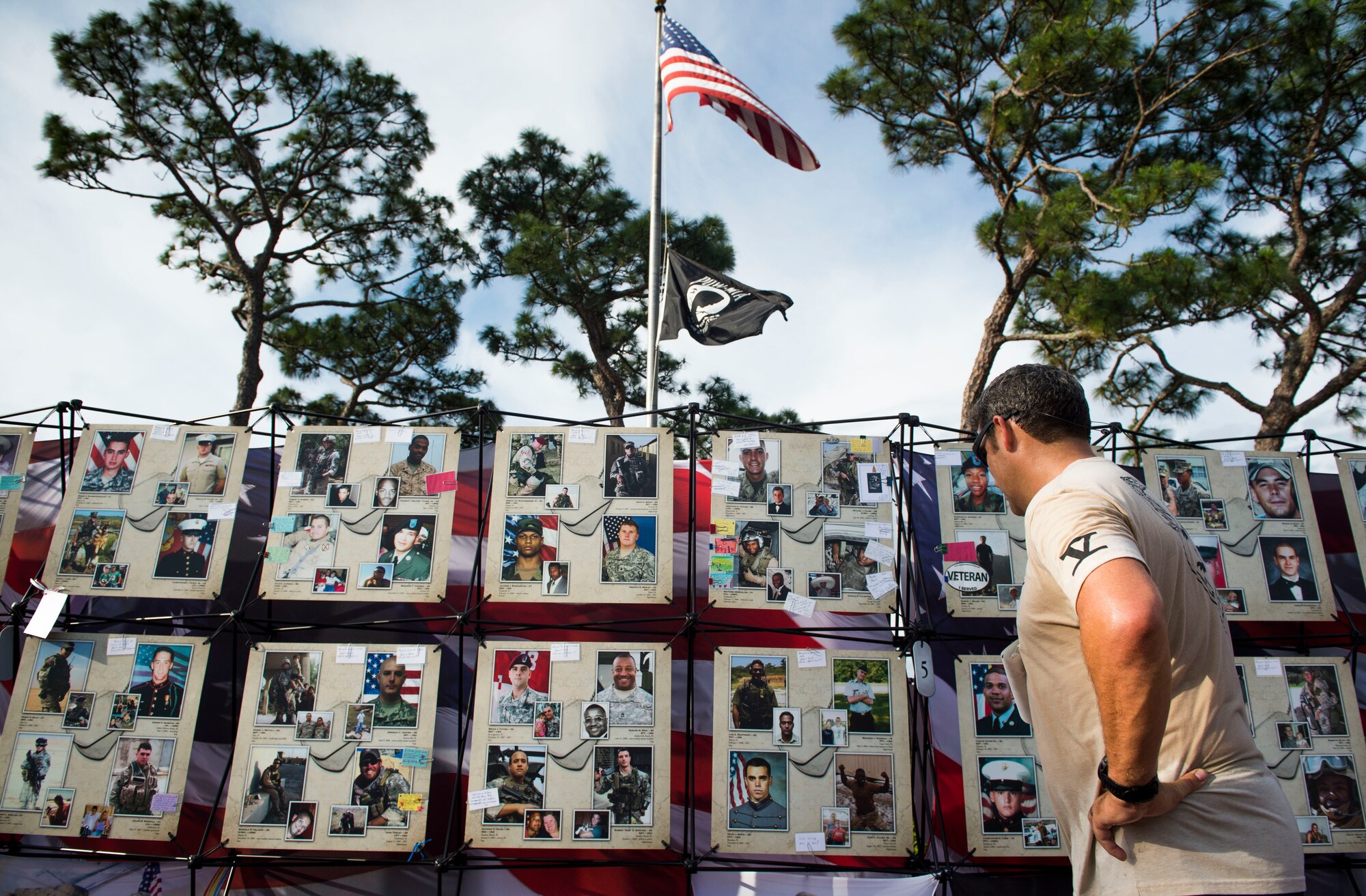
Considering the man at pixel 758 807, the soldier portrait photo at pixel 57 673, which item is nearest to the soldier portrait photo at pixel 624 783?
the man at pixel 758 807

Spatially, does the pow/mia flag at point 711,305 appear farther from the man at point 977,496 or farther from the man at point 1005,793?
the man at point 1005,793

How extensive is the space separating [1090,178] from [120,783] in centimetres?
806

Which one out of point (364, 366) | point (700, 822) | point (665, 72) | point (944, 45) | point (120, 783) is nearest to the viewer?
point (120, 783)

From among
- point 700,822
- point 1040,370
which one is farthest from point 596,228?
point 1040,370

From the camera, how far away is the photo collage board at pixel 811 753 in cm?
296

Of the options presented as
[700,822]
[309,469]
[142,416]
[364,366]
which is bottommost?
[700,822]

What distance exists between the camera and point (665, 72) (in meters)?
5.88

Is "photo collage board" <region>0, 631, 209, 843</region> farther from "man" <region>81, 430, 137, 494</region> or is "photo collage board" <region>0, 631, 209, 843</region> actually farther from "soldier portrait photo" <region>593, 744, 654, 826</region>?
"soldier portrait photo" <region>593, 744, 654, 826</region>

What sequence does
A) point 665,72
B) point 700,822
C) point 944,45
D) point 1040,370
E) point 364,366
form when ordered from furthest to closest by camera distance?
point 364,366 → point 944,45 → point 665,72 → point 700,822 → point 1040,370

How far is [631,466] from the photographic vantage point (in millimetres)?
3270

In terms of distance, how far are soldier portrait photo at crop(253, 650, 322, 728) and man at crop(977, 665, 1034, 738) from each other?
8.54 ft

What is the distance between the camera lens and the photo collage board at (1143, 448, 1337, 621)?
326cm

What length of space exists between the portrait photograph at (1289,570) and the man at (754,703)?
7.00 ft

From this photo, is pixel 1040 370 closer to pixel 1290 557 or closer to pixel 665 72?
pixel 1290 557
